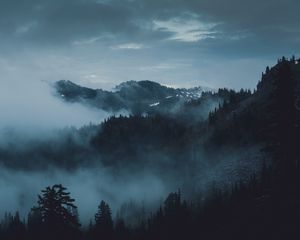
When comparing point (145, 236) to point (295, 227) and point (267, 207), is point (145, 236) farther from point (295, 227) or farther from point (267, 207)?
point (295, 227)

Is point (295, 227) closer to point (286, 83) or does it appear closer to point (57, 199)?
point (286, 83)

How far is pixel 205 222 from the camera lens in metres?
121

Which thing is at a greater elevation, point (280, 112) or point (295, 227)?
point (280, 112)

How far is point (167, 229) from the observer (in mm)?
140500

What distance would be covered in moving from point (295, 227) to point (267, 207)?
13846 millimetres

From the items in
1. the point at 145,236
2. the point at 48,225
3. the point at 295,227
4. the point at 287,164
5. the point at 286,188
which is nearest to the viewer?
the point at 48,225

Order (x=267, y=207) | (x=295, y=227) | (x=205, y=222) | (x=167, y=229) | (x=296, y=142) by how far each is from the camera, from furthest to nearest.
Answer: (x=167, y=229)
(x=205, y=222)
(x=267, y=207)
(x=295, y=227)
(x=296, y=142)

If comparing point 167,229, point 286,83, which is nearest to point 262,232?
point 286,83

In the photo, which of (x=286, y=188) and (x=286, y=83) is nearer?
(x=286, y=83)

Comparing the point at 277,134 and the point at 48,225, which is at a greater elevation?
the point at 277,134

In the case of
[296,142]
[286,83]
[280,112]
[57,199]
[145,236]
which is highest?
[286,83]

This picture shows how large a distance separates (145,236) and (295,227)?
10108cm

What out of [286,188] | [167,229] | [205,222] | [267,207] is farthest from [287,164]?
[167,229]

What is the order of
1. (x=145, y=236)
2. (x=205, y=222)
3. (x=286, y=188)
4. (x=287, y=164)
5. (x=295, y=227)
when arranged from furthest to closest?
(x=145, y=236) < (x=205, y=222) < (x=286, y=188) < (x=295, y=227) < (x=287, y=164)
